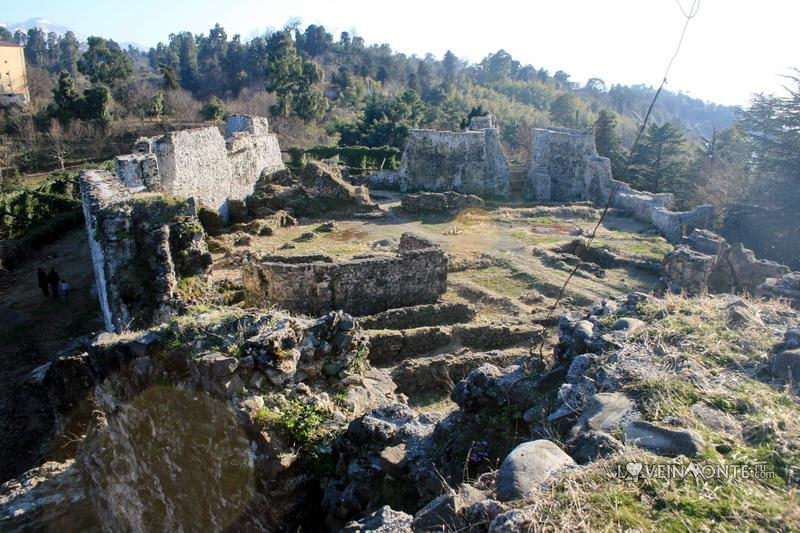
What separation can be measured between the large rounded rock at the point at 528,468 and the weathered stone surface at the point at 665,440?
1.53ft

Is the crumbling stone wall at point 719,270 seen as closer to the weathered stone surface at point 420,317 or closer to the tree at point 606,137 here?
the weathered stone surface at point 420,317

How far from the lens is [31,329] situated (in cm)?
1361

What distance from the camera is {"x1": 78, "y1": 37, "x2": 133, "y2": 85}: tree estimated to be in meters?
46.1

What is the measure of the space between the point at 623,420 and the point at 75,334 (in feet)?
42.5

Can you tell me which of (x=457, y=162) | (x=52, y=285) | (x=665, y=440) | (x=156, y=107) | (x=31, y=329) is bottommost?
(x=31, y=329)

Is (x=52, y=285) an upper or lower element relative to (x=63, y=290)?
upper

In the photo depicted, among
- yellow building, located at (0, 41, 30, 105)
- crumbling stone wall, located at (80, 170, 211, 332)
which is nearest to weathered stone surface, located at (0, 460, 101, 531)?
crumbling stone wall, located at (80, 170, 211, 332)

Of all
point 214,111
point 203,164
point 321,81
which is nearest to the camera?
point 203,164

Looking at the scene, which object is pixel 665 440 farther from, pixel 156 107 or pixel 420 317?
pixel 156 107

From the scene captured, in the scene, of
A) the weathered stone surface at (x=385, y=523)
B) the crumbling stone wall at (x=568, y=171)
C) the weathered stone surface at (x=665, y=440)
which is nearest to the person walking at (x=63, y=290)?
the weathered stone surface at (x=385, y=523)

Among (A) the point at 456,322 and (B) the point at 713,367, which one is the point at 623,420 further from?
(A) the point at 456,322

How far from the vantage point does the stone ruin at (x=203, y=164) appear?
51.0ft

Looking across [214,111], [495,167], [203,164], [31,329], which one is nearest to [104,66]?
[214,111]

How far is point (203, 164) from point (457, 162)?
14999 mm
